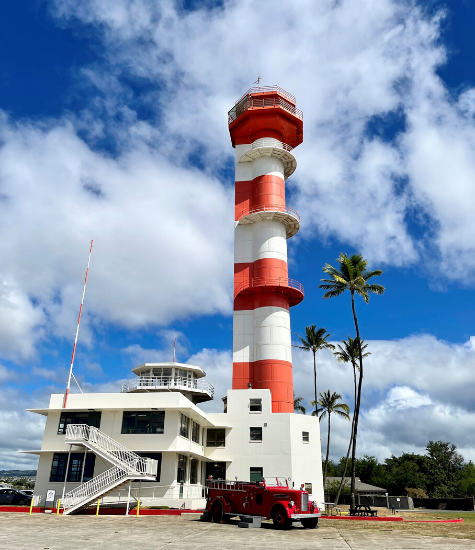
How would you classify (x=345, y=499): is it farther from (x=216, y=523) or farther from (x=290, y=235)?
(x=216, y=523)

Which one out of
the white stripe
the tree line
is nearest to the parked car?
the white stripe

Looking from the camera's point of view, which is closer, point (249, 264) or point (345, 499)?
point (249, 264)

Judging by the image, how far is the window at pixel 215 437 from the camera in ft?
118

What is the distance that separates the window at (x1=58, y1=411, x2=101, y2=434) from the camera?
30.4 metres

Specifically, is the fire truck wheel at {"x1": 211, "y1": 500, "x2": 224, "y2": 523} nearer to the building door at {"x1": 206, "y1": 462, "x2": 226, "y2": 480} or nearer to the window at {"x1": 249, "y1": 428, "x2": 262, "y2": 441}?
the window at {"x1": 249, "y1": 428, "x2": 262, "y2": 441}

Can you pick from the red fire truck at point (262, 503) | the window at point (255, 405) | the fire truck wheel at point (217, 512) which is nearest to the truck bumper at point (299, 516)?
the red fire truck at point (262, 503)

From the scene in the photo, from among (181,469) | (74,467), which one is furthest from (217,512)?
(74,467)

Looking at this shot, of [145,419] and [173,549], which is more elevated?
[145,419]

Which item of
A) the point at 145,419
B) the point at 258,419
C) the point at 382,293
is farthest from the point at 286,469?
the point at 382,293

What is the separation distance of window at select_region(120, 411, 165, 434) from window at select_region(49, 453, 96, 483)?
8.86 feet

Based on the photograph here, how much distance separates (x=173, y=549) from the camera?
1137 centimetres

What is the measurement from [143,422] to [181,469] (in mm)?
4044

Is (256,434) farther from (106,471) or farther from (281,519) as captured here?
(281,519)

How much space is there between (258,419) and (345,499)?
31.5m
